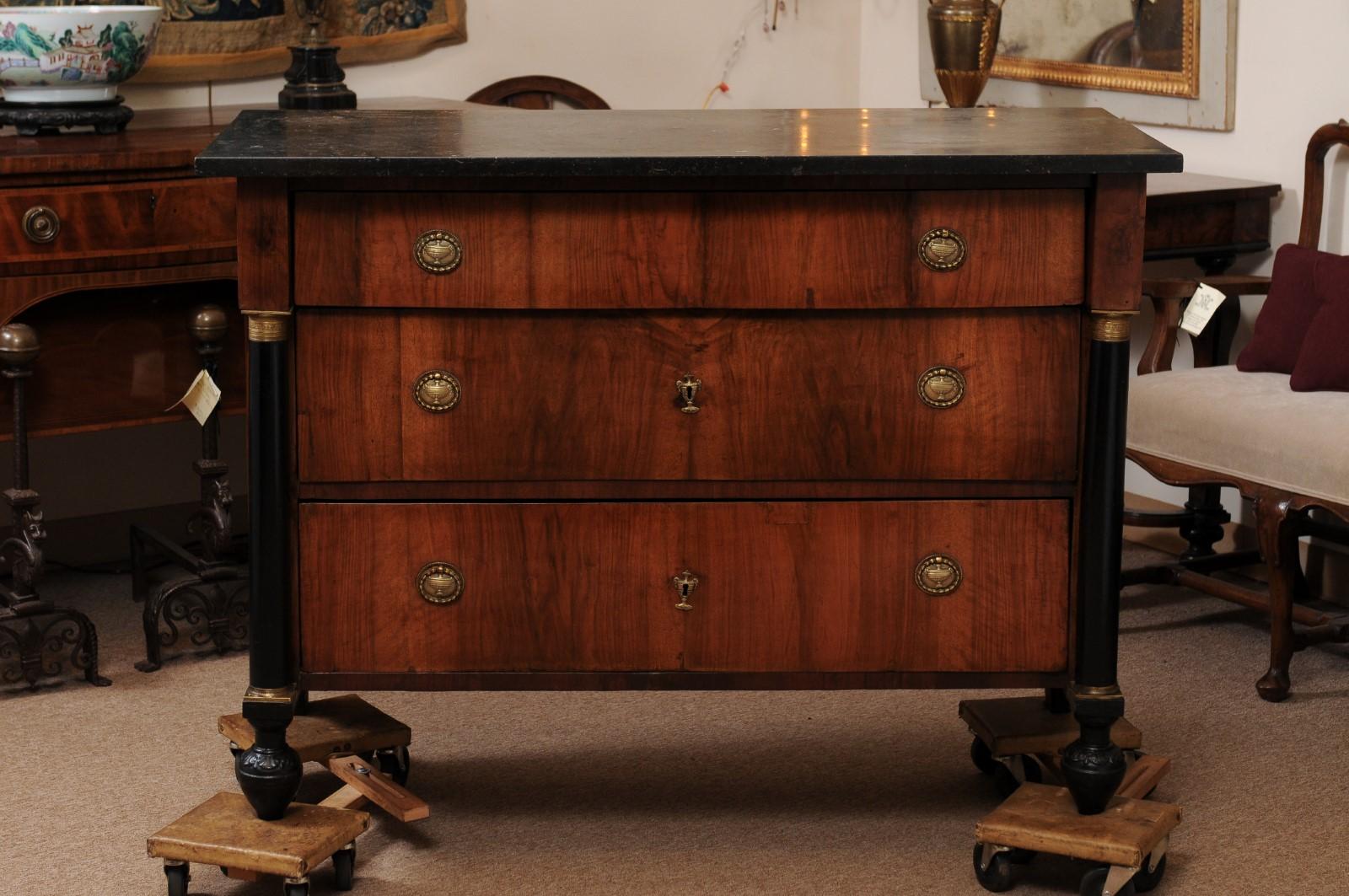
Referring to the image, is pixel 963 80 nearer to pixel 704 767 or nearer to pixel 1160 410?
pixel 1160 410

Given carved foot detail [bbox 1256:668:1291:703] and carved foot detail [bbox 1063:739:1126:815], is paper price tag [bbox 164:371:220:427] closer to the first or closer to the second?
carved foot detail [bbox 1063:739:1126:815]

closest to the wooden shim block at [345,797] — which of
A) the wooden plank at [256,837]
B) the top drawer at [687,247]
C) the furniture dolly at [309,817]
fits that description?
the furniture dolly at [309,817]

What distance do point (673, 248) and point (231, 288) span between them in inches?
73.5

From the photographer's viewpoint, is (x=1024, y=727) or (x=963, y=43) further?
(x=963, y=43)

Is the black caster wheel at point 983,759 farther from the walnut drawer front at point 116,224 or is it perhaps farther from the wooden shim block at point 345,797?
the walnut drawer front at point 116,224

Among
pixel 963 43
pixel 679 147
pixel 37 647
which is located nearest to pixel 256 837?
pixel 679 147

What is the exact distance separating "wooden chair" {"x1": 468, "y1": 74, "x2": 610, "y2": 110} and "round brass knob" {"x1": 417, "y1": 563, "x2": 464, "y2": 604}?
260 centimetres

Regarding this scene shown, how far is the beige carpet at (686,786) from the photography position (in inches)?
103

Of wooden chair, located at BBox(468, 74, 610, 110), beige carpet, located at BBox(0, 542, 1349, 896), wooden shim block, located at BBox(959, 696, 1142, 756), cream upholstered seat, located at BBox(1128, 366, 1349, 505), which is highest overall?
wooden chair, located at BBox(468, 74, 610, 110)

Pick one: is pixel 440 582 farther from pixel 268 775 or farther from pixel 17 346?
pixel 17 346

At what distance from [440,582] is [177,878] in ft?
1.92

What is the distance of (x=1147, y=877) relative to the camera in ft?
8.31

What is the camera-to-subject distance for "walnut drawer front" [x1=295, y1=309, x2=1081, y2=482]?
7.85 ft

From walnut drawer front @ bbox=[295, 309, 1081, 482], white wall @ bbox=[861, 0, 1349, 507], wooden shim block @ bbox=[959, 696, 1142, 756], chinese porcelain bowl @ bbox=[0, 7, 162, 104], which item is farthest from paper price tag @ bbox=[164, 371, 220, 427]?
white wall @ bbox=[861, 0, 1349, 507]
